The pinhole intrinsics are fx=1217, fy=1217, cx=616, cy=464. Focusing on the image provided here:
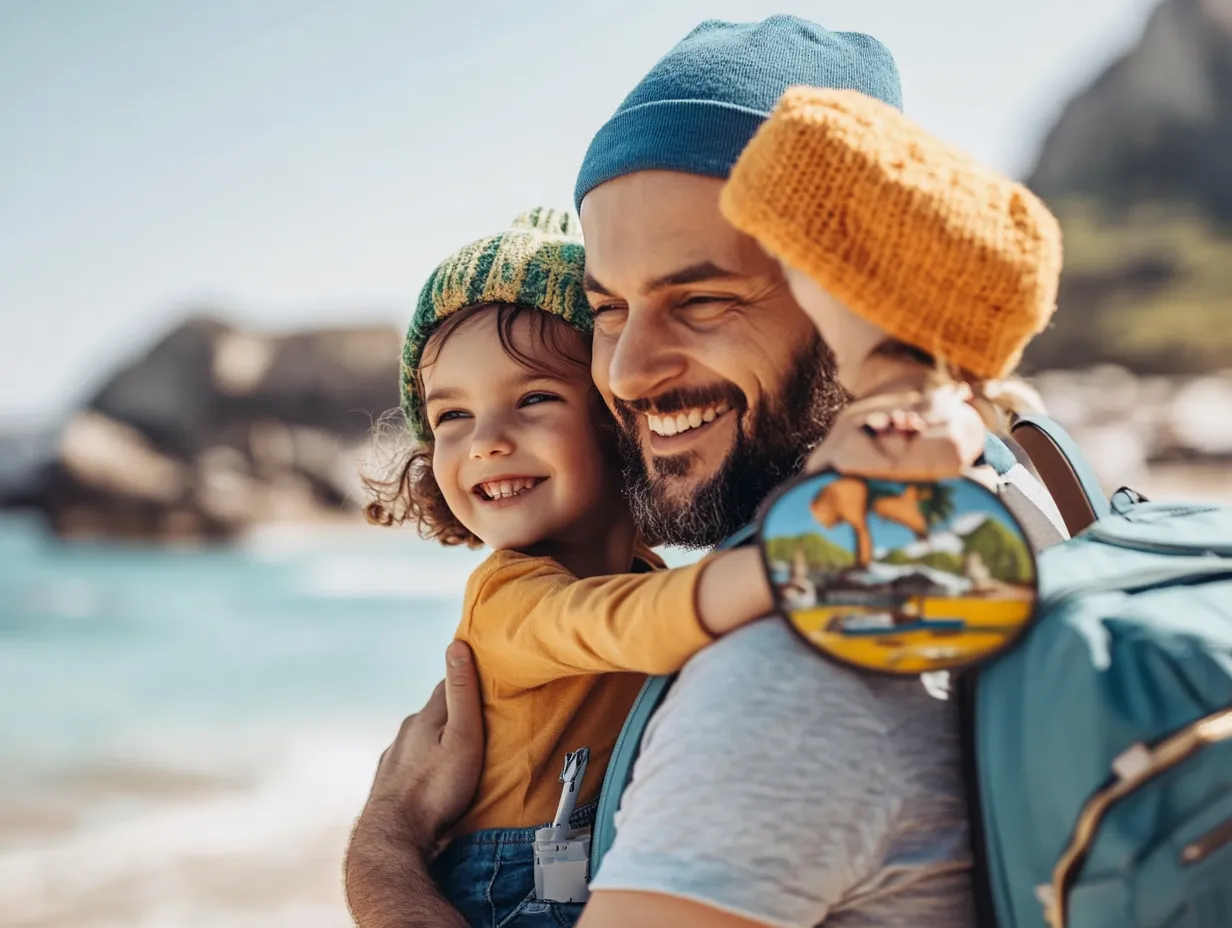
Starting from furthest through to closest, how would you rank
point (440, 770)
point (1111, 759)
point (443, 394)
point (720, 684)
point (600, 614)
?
point (443, 394) → point (440, 770) → point (600, 614) → point (720, 684) → point (1111, 759)

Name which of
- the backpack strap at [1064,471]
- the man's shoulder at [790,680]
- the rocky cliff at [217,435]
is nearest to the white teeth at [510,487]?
the backpack strap at [1064,471]

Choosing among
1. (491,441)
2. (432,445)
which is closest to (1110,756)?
(491,441)

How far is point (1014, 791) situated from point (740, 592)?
0.38 metres

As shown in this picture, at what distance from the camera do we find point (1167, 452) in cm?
2205

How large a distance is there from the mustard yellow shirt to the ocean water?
512 cm

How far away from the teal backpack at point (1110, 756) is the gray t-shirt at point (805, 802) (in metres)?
0.05

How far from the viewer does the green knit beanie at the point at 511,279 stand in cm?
247

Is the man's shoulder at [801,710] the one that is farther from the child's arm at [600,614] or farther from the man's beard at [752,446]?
the man's beard at [752,446]

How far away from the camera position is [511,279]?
2.48 m

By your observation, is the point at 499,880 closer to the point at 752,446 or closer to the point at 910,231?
the point at 752,446

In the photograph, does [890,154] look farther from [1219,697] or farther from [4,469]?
[4,469]

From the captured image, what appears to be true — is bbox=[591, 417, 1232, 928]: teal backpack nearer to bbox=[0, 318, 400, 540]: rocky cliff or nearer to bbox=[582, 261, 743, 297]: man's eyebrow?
bbox=[582, 261, 743, 297]: man's eyebrow

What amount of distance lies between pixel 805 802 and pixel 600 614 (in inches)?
19.7

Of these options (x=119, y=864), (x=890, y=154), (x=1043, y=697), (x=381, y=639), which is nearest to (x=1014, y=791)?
(x=1043, y=697)
